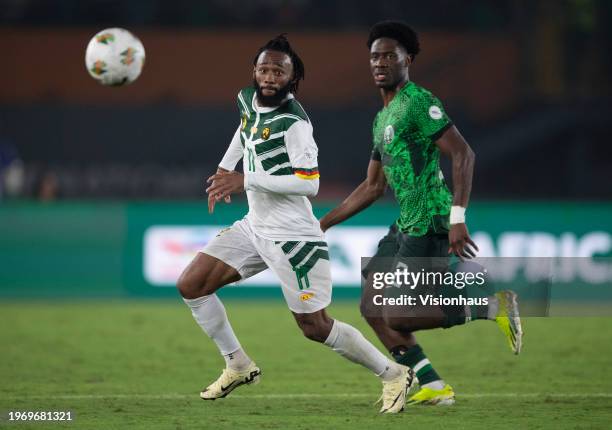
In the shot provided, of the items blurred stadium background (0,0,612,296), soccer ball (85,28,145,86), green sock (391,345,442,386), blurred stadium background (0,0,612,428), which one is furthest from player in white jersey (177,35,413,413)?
blurred stadium background (0,0,612,296)

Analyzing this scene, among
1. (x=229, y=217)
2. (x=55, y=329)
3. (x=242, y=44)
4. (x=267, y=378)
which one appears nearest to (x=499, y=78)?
(x=242, y=44)

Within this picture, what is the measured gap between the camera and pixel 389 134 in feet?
25.1

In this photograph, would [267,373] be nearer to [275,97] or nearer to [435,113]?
[275,97]

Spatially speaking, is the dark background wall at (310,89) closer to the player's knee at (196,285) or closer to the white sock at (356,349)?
the player's knee at (196,285)

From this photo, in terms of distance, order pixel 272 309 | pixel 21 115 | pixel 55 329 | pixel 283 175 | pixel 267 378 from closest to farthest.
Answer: pixel 283 175 < pixel 267 378 < pixel 55 329 < pixel 272 309 < pixel 21 115

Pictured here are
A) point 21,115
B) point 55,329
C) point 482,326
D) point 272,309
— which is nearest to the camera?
point 55,329

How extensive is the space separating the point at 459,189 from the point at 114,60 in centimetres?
358

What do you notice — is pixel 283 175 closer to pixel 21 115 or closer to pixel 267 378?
pixel 267 378

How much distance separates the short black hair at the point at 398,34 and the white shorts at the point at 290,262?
1417 mm

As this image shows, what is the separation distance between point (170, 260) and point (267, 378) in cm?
564

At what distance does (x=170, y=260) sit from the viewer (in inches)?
583

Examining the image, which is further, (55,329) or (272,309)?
(272,309)

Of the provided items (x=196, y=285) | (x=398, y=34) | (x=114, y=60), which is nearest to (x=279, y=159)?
(x=196, y=285)

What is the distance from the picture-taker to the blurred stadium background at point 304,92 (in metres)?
23.2
